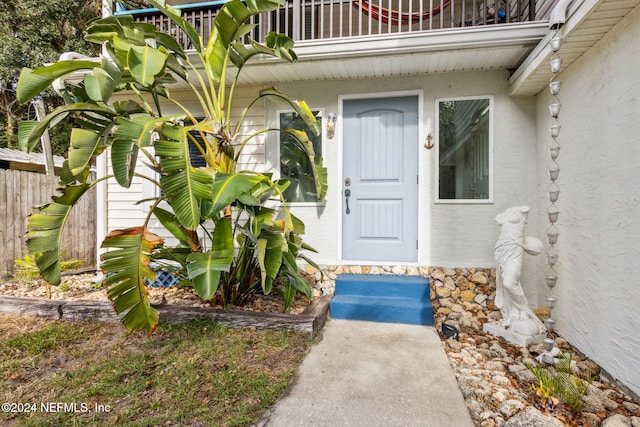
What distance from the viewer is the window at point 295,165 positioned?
4.01 m

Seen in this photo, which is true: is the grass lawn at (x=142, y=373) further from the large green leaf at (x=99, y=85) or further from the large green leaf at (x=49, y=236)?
the large green leaf at (x=99, y=85)

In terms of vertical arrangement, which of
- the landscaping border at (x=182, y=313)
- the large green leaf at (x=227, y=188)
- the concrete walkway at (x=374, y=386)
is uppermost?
the large green leaf at (x=227, y=188)

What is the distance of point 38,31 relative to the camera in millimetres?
8500

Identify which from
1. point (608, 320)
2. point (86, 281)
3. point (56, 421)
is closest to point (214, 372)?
point (56, 421)

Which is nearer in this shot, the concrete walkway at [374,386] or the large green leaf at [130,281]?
the concrete walkway at [374,386]

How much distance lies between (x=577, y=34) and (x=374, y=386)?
295cm

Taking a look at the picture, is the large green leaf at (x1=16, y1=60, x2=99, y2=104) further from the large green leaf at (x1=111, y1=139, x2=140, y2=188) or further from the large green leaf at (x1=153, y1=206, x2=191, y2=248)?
the large green leaf at (x1=153, y1=206, x2=191, y2=248)

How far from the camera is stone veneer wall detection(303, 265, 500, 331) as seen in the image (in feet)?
10.5

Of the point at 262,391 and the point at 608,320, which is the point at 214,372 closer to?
the point at 262,391

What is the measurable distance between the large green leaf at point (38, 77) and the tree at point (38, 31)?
8.39 metres

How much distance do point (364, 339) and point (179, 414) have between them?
5.23ft

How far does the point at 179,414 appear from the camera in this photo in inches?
67.0

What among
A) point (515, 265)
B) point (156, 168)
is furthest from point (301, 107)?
point (515, 265)

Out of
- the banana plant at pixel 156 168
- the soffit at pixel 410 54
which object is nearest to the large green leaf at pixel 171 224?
the banana plant at pixel 156 168
